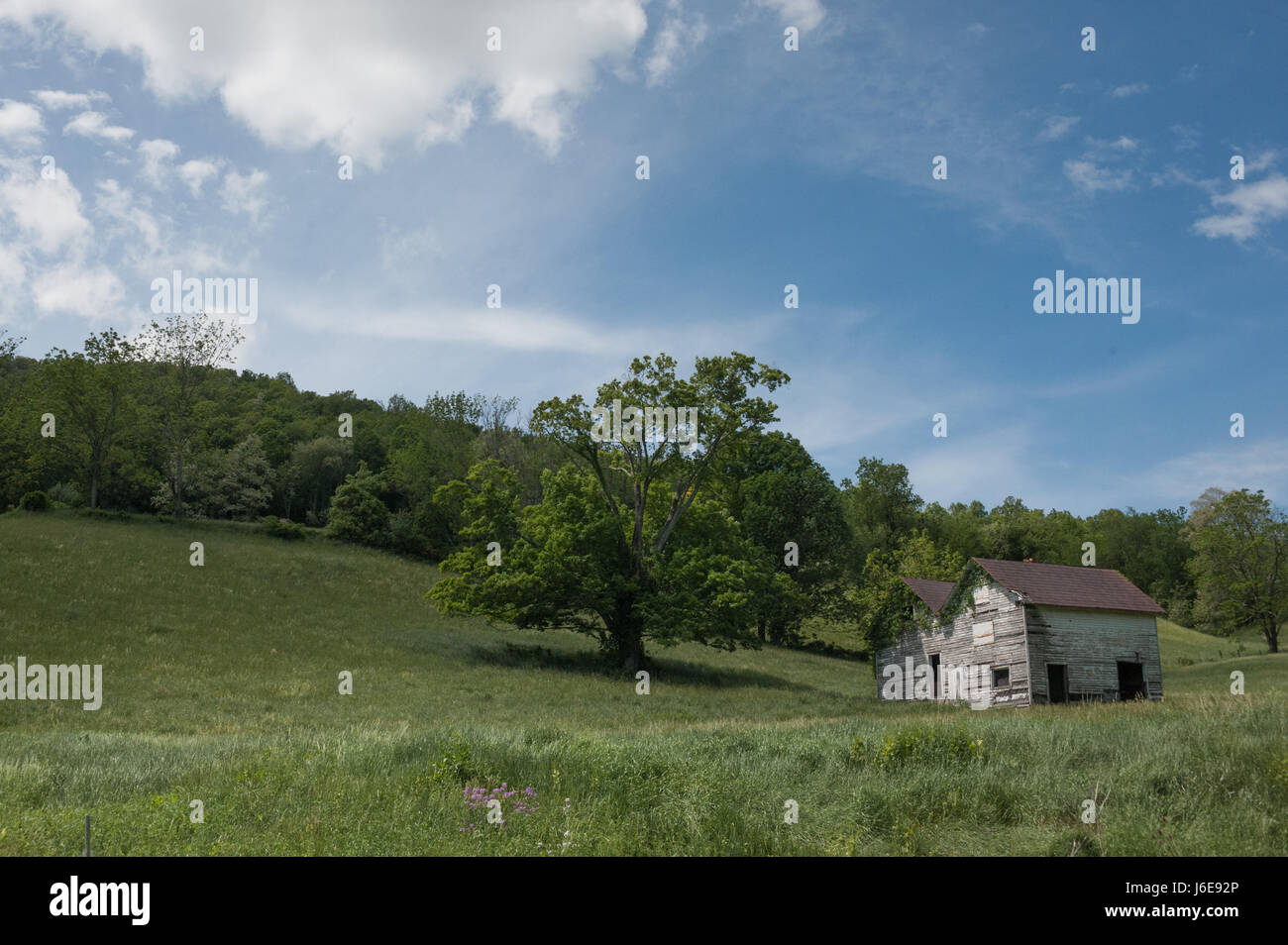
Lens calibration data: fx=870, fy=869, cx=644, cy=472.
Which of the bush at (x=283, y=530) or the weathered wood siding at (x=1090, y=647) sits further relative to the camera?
the bush at (x=283, y=530)

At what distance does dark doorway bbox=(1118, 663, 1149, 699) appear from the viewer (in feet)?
117

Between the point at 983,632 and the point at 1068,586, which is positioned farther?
the point at 983,632

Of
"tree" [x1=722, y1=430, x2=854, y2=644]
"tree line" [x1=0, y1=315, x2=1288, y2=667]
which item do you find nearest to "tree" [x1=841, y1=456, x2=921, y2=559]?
"tree line" [x1=0, y1=315, x2=1288, y2=667]

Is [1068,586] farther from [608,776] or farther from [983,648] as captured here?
[608,776]

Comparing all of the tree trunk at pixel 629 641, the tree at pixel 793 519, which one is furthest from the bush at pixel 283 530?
the tree trunk at pixel 629 641

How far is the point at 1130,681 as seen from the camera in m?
36.1

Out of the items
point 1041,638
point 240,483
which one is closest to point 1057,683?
point 1041,638

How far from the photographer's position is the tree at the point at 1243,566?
64.9 meters

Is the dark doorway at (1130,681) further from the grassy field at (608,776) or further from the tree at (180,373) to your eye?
the tree at (180,373)

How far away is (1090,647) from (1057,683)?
7.75 ft

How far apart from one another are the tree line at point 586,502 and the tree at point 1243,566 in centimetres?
17

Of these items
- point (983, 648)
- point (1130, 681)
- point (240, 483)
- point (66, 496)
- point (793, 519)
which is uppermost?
point (240, 483)

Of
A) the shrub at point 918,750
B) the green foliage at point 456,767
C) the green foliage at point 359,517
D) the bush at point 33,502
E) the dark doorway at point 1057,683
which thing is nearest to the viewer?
the green foliage at point 456,767
